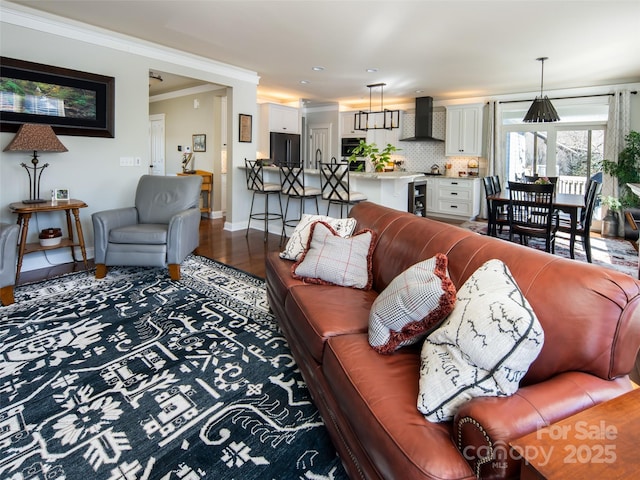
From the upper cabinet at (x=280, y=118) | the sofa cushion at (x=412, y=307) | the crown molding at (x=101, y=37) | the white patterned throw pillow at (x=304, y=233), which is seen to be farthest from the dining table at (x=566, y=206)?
the upper cabinet at (x=280, y=118)

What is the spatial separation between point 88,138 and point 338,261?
358 cm

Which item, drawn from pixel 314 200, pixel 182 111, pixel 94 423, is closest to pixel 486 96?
pixel 314 200

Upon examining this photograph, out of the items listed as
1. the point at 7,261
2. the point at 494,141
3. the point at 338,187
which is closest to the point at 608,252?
the point at 494,141

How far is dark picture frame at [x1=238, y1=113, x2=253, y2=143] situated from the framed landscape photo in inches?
109

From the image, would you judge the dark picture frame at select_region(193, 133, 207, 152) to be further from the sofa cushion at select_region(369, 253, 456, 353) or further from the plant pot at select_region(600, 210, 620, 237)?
the plant pot at select_region(600, 210, 620, 237)

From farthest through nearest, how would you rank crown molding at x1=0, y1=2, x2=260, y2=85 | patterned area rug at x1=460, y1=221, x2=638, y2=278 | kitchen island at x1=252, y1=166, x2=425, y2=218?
kitchen island at x1=252, y1=166, x2=425, y2=218 → patterned area rug at x1=460, y1=221, x2=638, y2=278 → crown molding at x1=0, y1=2, x2=260, y2=85

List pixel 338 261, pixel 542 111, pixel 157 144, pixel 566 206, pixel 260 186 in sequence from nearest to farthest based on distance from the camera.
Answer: pixel 338 261 < pixel 566 206 < pixel 542 111 < pixel 260 186 < pixel 157 144

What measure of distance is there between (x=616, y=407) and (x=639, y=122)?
717 cm

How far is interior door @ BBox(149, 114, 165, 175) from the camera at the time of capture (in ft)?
26.0

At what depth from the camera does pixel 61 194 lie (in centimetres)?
385

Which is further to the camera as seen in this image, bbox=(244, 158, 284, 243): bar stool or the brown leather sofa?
bbox=(244, 158, 284, 243): bar stool

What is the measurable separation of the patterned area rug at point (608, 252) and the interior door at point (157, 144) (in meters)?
6.54

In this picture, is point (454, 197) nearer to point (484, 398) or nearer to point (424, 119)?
point (424, 119)

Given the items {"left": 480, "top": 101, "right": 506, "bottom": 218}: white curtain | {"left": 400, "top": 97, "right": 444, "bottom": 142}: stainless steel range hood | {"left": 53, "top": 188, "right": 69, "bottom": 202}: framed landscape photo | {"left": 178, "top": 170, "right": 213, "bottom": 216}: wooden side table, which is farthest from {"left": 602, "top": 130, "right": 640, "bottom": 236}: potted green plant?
{"left": 53, "top": 188, "right": 69, "bottom": 202}: framed landscape photo
